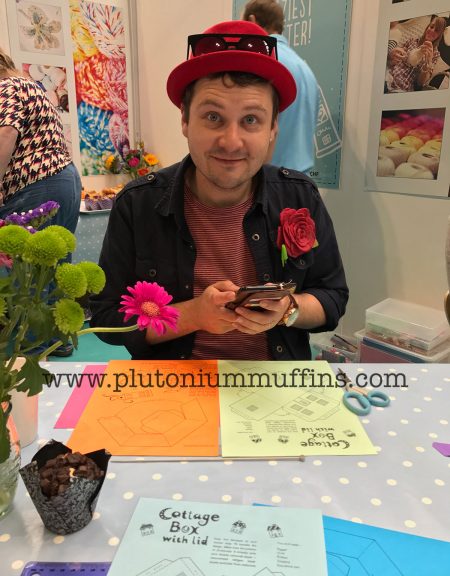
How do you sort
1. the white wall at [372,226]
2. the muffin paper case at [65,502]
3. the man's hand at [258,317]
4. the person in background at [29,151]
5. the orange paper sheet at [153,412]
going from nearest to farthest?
the muffin paper case at [65,502] → the orange paper sheet at [153,412] → the man's hand at [258,317] → the person in background at [29,151] → the white wall at [372,226]

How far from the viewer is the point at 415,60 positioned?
2.10 metres

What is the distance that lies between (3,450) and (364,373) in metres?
→ 0.72

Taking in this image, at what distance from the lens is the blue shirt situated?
6.90ft

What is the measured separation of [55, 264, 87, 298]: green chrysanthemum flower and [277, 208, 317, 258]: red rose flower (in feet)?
2.45

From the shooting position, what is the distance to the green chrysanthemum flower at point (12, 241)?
480 millimetres

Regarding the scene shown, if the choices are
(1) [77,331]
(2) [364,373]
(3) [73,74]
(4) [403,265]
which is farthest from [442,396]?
(3) [73,74]

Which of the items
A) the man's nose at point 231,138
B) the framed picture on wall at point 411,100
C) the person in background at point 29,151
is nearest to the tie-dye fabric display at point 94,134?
the person in background at point 29,151

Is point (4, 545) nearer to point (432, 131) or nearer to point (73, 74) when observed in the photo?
point (432, 131)

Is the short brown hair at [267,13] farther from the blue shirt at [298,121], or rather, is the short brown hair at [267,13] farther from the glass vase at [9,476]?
the glass vase at [9,476]

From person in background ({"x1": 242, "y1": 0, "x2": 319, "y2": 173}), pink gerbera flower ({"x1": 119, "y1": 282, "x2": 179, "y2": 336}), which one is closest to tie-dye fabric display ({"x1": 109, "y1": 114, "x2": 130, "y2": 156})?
person in background ({"x1": 242, "y1": 0, "x2": 319, "y2": 173})

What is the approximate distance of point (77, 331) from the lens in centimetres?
52

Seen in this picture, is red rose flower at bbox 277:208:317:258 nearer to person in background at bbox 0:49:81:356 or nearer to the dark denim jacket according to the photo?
the dark denim jacket

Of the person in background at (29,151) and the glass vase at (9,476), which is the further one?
the person in background at (29,151)

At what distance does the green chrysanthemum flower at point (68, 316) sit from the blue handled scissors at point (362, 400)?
558mm
